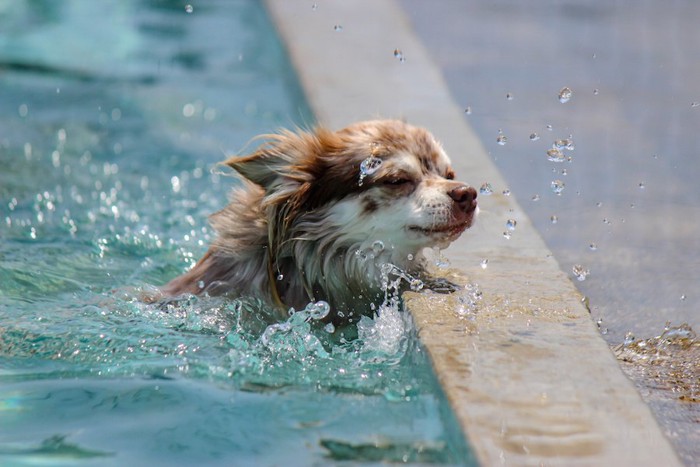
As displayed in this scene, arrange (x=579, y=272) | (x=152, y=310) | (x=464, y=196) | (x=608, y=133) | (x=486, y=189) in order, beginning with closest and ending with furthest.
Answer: (x=464, y=196), (x=152, y=310), (x=579, y=272), (x=486, y=189), (x=608, y=133)

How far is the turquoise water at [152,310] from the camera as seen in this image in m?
3.54

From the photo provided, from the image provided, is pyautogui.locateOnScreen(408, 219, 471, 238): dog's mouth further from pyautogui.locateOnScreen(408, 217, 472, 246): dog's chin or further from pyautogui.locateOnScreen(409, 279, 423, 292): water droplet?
pyautogui.locateOnScreen(409, 279, 423, 292): water droplet

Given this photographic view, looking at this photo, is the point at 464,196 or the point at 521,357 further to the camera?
the point at 464,196

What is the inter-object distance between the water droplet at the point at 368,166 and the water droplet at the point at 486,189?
1.12 metres

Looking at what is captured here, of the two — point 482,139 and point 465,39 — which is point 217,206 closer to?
point 482,139

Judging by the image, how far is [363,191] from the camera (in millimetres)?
4633

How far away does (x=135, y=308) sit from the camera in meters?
4.85

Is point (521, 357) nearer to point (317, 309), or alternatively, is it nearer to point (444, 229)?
point (444, 229)

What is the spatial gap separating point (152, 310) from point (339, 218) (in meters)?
0.91

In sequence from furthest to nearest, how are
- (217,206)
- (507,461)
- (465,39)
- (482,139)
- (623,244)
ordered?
(465,39)
(482,139)
(217,206)
(623,244)
(507,461)

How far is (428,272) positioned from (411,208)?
408 mm

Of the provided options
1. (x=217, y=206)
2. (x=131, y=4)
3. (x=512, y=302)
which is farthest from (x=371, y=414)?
(x=131, y=4)

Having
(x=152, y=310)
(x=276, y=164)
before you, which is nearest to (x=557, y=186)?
(x=276, y=164)

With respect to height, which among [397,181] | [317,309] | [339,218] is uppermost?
[397,181]
